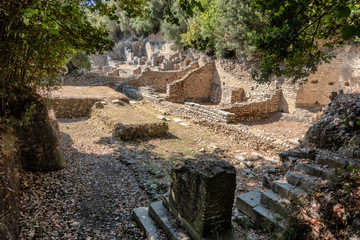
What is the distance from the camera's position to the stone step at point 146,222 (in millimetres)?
3219

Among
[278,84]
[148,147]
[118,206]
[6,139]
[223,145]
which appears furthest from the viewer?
[278,84]

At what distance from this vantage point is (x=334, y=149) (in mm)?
4785

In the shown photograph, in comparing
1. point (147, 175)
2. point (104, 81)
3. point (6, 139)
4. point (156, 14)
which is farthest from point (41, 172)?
point (156, 14)

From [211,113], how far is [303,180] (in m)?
7.32

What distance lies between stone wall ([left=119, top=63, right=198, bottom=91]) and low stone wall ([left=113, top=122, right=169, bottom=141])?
425 inches

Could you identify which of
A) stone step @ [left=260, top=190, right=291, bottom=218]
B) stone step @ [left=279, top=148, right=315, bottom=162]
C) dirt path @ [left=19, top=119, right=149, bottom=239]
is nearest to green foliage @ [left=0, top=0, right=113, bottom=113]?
dirt path @ [left=19, top=119, right=149, bottom=239]

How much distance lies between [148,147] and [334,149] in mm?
5658

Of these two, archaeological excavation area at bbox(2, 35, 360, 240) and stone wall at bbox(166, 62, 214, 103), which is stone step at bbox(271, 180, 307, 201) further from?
stone wall at bbox(166, 62, 214, 103)

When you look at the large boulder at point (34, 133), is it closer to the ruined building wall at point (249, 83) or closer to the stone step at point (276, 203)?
the stone step at point (276, 203)

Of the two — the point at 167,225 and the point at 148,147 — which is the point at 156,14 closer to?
the point at 148,147

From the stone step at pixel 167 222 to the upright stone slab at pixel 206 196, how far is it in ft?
0.44

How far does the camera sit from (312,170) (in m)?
3.77

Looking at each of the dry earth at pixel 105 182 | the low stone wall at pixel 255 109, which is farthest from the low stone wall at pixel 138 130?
the low stone wall at pixel 255 109

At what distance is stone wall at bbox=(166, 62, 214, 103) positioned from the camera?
1585 centimetres
